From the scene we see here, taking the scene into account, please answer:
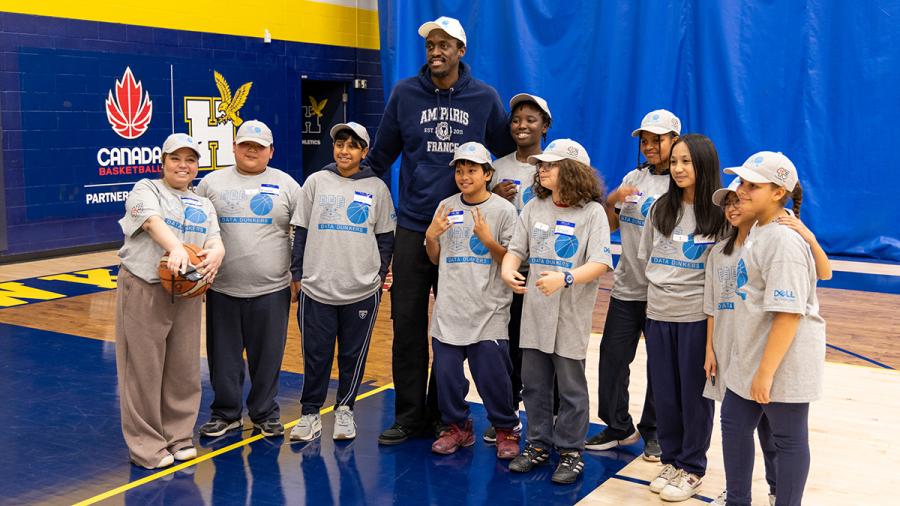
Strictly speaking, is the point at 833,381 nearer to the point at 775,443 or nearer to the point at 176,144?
the point at 775,443

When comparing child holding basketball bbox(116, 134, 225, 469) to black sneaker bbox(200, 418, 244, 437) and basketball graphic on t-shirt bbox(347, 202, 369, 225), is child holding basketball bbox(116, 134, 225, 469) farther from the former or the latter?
basketball graphic on t-shirt bbox(347, 202, 369, 225)

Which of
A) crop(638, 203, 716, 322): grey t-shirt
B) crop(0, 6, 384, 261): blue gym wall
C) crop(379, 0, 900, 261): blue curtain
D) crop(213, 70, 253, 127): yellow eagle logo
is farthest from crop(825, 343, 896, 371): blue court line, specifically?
crop(213, 70, 253, 127): yellow eagle logo

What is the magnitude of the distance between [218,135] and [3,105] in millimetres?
2930

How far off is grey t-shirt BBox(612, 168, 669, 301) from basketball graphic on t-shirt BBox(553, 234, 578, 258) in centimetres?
27

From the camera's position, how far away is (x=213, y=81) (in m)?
11.8

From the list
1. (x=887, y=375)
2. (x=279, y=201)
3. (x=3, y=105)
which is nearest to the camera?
(x=279, y=201)

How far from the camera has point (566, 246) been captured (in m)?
4.04

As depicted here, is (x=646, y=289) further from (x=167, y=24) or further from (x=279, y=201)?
(x=167, y=24)

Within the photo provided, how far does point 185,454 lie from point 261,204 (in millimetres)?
1200

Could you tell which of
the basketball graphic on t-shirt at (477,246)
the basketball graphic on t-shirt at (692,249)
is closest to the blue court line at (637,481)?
the basketball graphic on t-shirt at (692,249)

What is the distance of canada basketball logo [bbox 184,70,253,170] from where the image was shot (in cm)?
1152

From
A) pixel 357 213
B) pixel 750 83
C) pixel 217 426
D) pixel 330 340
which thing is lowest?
pixel 217 426

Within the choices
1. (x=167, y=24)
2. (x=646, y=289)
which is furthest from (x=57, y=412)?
(x=167, y=24)

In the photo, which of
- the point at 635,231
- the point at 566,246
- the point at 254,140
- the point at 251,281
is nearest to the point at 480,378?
the point at 566,246
